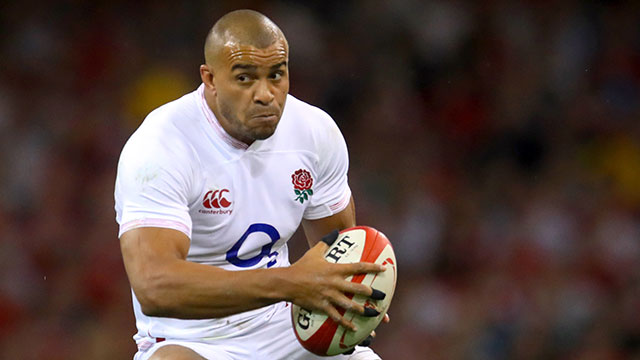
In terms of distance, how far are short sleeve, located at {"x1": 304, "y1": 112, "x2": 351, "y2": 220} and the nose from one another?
1.68ft

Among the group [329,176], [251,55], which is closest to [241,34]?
[251,55]

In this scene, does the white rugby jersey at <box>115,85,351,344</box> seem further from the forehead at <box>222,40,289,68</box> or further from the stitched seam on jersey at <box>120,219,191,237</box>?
the forehead at <box>222,40,289,68</box>

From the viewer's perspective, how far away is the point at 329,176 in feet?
14.0

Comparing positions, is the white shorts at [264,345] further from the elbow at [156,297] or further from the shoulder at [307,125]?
the shoulder at [307,125]

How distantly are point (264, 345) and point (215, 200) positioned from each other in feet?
2.11

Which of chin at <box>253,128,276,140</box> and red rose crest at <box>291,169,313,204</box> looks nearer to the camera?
chin at <box>253,128,276,140</box>

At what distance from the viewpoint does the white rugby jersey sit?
3602 mm

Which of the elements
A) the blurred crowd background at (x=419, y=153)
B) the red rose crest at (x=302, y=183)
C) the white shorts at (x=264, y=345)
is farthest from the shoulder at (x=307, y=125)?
the blurred crowd background at (x=419, y=153)

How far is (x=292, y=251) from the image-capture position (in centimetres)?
822

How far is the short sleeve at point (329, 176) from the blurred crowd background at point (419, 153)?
389 centimetres

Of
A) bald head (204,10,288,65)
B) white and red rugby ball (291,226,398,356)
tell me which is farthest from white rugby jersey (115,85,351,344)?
white and red rugby ball (291,226,398,356)

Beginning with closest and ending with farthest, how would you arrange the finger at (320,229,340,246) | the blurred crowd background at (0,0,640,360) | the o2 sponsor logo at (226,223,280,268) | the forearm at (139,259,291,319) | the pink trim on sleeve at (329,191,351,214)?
the forearm at (139,259,291,319)
the finger at (320,229,340,246)
the o2 sponsor logo at (226,223,280,268)
the pink trim on sleeve at (329,191,351,214)
the blurred crowd background at (0,0,640,360)

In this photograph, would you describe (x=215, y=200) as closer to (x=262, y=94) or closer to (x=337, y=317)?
(x=262, y=94)

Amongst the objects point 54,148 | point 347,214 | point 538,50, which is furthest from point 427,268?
point 347,214
